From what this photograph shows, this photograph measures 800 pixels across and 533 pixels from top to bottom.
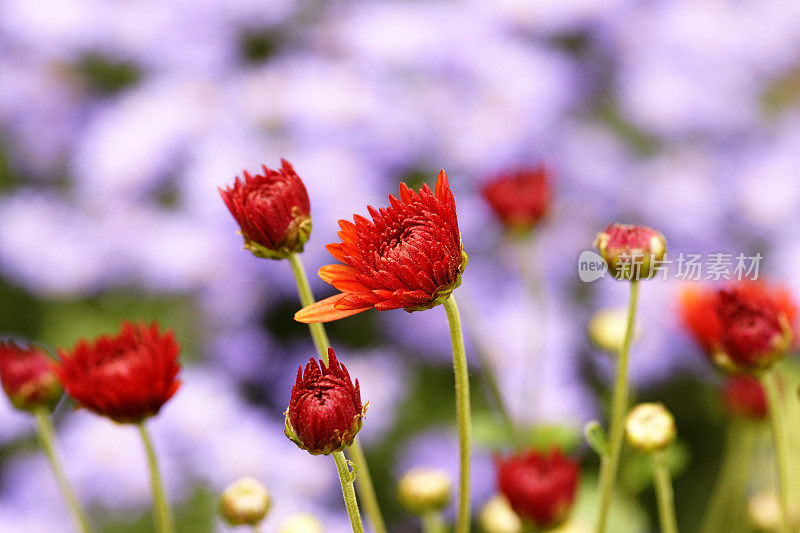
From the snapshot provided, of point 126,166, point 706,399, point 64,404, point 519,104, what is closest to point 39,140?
point 126,166

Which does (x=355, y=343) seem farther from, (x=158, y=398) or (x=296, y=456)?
(x=158, y=398)

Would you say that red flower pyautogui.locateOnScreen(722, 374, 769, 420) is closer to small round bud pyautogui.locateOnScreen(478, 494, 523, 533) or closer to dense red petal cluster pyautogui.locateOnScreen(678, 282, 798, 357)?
dense red petal cluster pyautogui.locateOnScreen(678, 282, 798, 357)

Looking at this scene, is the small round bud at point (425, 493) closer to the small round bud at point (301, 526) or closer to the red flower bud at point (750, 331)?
the small round bud at point (301, 526)

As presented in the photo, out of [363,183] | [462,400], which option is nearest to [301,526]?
[462,400]

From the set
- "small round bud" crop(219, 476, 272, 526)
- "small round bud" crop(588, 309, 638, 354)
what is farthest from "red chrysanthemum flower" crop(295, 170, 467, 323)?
"small round bud" crop(588, 309, 638, 354)

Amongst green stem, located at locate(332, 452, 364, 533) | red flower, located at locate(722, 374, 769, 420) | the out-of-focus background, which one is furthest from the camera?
the out-of-focus background

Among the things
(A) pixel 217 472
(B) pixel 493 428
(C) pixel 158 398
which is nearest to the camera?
(C) pixel 158 398
